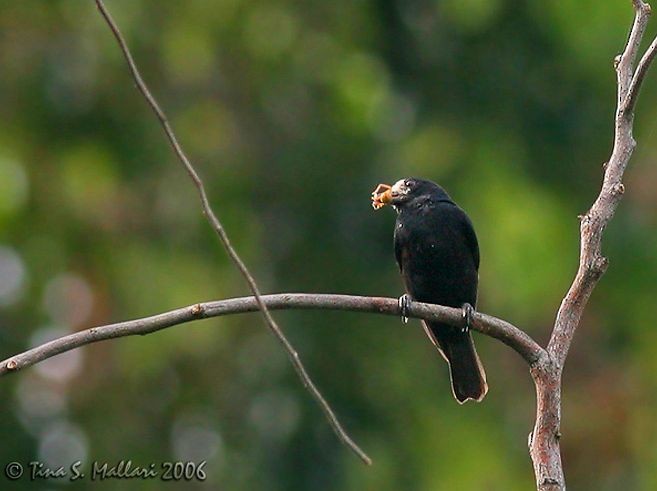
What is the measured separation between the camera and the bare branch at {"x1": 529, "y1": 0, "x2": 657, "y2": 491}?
13.7 feet

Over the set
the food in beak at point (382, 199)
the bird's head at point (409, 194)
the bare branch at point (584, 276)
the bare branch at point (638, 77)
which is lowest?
the food in beak at point (382, 199)

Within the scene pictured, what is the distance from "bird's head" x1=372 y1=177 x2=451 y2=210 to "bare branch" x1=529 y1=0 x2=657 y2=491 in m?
1.92

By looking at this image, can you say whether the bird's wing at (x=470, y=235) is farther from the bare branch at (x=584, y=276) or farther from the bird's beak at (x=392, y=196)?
the bare branch at (x=584, y=276)

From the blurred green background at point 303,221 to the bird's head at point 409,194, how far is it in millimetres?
4109

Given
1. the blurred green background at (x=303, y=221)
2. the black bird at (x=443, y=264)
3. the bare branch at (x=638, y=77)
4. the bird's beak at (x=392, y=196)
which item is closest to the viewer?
the bare branch at (x=638, y=77)

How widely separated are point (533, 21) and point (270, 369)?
343 centimetres

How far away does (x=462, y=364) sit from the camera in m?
6.32

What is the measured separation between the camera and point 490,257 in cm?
1033

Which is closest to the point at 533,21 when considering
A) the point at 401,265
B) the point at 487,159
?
the point at 487,159

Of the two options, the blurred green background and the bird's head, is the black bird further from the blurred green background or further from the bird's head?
the blurred green background

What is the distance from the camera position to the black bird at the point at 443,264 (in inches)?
245

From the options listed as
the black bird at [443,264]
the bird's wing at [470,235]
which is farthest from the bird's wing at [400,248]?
the bird's wing at [470,235]

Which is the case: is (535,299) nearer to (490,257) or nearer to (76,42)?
(490,257)

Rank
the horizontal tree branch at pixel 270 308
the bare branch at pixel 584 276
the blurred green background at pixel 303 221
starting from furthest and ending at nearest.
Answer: the blurred green background at pixel 303 221, the bare branch at pixel 584 276, the horizontal tree branch at pixel 270 308
